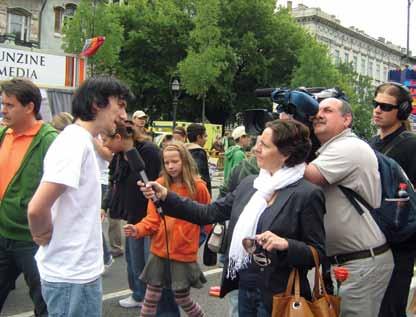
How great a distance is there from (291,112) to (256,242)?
0.83 meters

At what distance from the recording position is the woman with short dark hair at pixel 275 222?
2.74m

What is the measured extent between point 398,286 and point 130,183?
2.73 meters

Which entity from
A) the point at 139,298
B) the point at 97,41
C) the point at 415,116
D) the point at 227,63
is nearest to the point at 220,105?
the point at 227,63

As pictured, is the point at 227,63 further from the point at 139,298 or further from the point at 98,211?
the point at 98,211

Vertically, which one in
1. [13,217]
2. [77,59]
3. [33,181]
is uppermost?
[77,59]

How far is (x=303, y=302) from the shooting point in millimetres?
2678

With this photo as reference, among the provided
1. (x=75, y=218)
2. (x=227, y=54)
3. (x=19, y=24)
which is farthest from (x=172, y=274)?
(x=19, y=24)

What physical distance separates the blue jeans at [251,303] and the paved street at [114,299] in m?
2.30

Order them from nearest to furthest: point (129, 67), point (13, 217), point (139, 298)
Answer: point (13, 217) → point (139, 298) → point (129, 67)

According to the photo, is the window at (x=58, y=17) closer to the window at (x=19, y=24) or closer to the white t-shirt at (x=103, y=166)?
the window at (x=19, y=24)

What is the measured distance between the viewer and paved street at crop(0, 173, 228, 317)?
5289 mm

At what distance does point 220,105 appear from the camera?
3956 centimetres

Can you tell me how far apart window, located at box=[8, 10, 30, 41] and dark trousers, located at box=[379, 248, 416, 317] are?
114 ft

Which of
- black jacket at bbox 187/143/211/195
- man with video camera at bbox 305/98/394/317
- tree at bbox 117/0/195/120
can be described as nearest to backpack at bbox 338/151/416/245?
man with video camera at bbox 305/98/394/317
